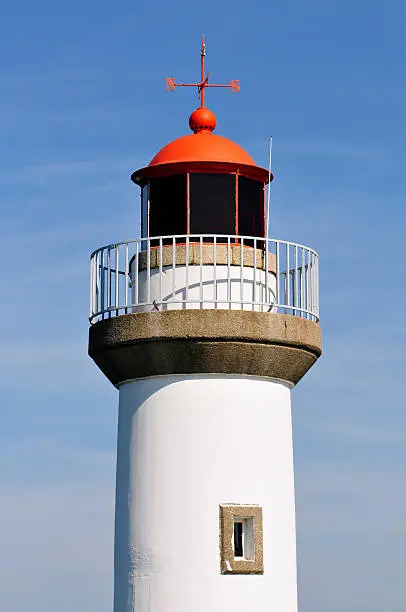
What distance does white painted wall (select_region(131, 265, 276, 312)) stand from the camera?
56.1ft

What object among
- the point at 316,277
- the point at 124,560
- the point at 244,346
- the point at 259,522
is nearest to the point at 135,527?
the point at 124,560

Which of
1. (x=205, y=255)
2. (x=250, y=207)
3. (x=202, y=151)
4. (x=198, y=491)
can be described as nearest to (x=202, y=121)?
(x=202, y=151)

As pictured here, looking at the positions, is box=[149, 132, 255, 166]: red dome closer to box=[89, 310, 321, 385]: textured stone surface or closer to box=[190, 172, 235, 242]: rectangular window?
box=[190, 172, 235, 242]: rectangular window

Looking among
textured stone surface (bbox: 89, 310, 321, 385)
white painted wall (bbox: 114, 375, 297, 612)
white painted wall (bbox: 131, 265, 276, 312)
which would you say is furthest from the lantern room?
white painted wall (bbox: 114, 375, 297, 612)

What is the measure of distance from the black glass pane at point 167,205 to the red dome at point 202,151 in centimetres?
25

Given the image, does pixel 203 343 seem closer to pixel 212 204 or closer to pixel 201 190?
pixel 212 204

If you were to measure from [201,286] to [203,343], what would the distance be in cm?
73

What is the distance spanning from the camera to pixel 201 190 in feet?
57.7

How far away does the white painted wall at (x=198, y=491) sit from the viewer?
1659cm

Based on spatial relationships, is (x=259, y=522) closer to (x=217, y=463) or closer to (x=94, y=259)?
(x=217, y=463)

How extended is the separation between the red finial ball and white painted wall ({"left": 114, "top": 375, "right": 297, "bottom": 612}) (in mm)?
3489

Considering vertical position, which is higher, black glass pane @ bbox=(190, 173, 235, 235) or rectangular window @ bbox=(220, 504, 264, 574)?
black glass pane @ bbox=(190, 173, 235, 235)

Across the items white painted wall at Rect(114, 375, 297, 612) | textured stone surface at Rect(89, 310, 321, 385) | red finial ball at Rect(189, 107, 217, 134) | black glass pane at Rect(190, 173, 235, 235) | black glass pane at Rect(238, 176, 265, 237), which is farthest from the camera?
red finial ball at Rect(189, 107, 217, 134)

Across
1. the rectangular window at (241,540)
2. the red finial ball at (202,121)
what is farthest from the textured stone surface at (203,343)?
the red finial ball at (202,121)
